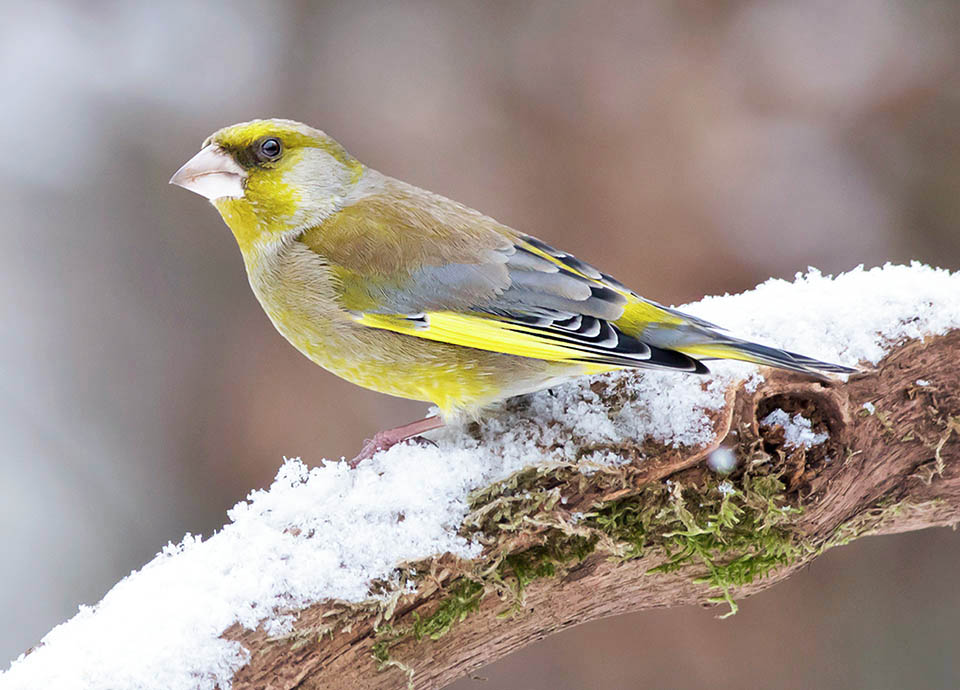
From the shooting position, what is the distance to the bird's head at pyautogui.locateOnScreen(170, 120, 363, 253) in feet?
9.02

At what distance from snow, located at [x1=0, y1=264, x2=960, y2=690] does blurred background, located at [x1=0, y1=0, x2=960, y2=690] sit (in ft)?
6.35

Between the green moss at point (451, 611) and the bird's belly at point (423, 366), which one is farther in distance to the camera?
the bird's belly at point (423, 366)

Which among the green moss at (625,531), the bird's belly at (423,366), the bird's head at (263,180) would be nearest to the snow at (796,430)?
the green moss at (625,531)

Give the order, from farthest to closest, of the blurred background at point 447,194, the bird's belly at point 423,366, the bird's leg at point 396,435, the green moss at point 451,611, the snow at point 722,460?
the blurred background at point 447,194
the bird's leg at point 396,435
the bird's belly at point 423,366
the snow at point 722,460
the green moss at point 451,611

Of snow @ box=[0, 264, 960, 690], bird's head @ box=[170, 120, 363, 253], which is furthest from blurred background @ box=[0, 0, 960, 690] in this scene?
bird's head @ box=[170, 120, 363, 253]

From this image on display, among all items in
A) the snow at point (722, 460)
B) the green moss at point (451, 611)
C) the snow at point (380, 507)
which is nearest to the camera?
the snow at point (380, 507)

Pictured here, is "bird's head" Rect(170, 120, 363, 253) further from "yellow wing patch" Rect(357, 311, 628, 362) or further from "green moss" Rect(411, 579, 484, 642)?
"green moss" Rect(411, 579, 484, 642)

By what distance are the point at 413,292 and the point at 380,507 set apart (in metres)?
0.58

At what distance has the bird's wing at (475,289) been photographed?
2393mm

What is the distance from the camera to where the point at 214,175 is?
2.73 m

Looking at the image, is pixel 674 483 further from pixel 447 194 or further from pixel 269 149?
pixel 447 194

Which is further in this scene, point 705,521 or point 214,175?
point 214,175

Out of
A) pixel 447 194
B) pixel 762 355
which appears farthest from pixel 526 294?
pixel 447 194

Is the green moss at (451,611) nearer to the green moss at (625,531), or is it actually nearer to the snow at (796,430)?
the green moss at (625,531)
